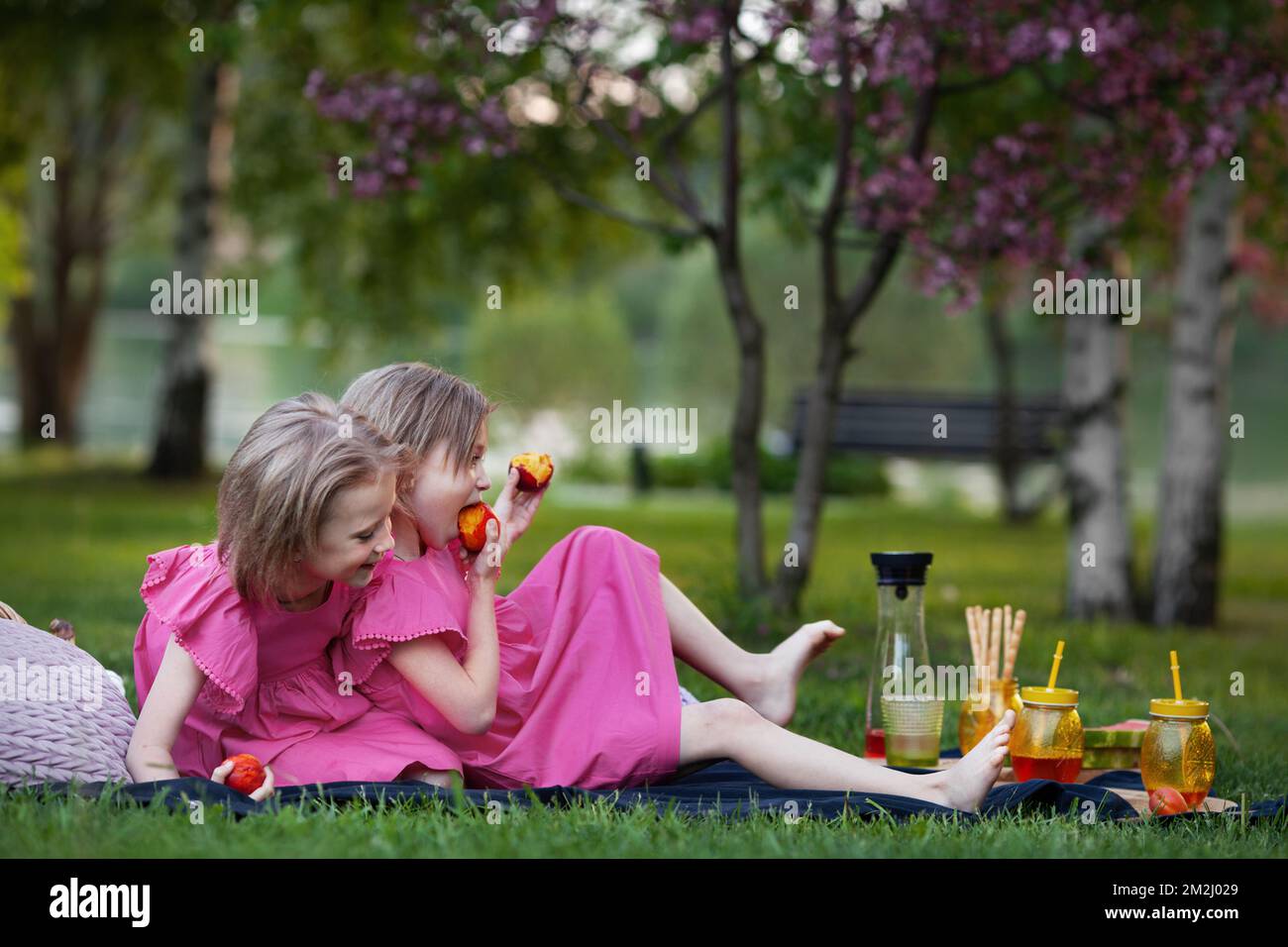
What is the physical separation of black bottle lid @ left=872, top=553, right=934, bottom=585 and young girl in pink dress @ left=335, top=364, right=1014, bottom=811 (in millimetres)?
566

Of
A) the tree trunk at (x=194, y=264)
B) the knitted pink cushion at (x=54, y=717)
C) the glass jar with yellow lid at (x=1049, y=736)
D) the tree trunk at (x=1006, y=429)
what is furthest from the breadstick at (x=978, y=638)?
the tree trunk at (x=1006, y=429)

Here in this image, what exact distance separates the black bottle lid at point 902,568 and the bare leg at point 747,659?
0.22m

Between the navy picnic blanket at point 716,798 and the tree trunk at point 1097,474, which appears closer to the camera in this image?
the navy picnic blanket at point 716,798

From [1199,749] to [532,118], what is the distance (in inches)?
309

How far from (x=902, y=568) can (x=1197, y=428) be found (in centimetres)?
489

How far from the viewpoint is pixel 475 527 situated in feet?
10.8

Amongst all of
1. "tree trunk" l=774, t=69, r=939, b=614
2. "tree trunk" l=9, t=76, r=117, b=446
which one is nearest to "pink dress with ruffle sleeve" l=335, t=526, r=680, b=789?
"tree trunk" l=774, t=69, r=939, b=614

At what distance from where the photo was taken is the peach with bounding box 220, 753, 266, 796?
3.10m

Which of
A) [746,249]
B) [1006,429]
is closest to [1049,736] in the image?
[1006,429]

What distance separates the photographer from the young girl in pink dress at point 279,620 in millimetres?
3035

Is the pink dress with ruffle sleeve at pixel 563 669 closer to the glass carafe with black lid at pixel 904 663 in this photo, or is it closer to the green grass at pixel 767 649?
the green grass at pixel 767 649

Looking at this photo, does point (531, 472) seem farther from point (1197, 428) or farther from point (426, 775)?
point (1197, 428)
